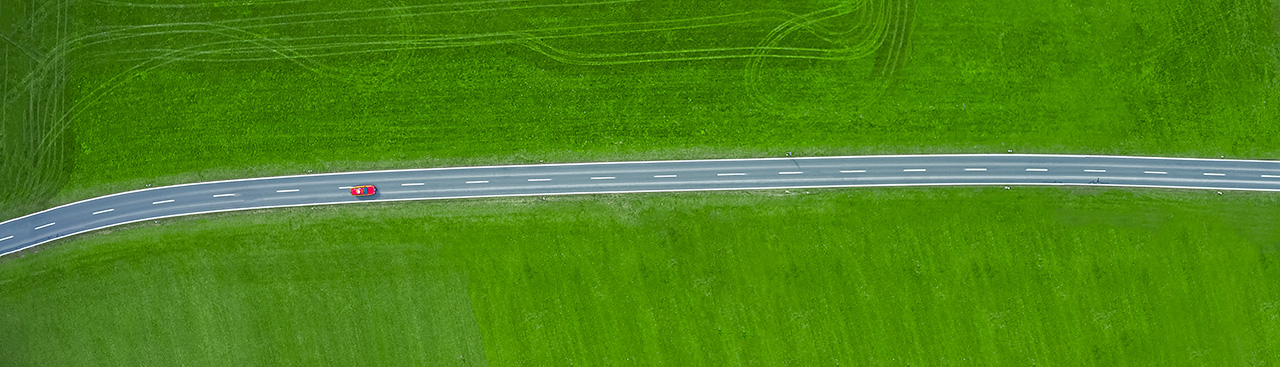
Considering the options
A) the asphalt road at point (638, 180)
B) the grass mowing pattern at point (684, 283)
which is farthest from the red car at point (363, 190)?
the grass mowing pattern at point (684, 283)

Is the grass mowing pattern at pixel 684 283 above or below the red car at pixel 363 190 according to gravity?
below

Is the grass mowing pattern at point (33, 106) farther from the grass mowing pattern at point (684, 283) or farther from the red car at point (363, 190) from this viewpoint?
the red car at point (363, 190)

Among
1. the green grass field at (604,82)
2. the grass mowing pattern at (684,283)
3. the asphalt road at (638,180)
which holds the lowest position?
the grass mowing pattern at (684,283)

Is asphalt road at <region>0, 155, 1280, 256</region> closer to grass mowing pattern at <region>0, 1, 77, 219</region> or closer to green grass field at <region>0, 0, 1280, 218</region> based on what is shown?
green grass field at <region>0, 0, 1280, 218</region>

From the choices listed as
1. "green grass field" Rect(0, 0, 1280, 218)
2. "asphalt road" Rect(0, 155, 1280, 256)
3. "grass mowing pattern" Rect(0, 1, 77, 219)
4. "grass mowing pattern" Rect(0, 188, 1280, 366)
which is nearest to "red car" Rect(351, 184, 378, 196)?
"asphalt road" Rect(0, 155, 1280, 256)

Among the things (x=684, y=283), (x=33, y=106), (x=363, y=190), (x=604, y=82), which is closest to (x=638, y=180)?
(x=604, y=82)
